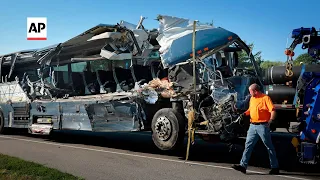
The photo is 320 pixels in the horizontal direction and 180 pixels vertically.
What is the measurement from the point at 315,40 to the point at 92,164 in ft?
16.8

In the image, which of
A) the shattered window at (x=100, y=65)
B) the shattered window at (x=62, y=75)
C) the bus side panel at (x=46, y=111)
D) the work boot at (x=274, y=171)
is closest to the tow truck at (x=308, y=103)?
the work boot at (x=274, y=171)

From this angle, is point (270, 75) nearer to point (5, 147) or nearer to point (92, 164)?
point (92, 164)

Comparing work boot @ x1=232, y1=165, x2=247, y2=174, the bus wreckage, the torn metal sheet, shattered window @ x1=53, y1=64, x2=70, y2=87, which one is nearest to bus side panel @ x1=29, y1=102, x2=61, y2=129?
the bus wreckage

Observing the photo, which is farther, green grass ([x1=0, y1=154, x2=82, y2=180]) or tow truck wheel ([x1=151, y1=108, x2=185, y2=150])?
tow truck wheel ([x1=151, y1=108, x2=185, y2=150])

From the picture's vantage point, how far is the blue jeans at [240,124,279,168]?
672cm

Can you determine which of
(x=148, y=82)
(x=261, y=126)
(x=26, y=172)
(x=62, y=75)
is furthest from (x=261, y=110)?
(x=62, y=75)

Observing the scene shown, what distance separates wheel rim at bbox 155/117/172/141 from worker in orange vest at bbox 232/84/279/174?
1.84m

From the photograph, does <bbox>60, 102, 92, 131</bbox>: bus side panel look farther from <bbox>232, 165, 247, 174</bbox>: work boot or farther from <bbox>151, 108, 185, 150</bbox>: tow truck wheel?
<bbox>232, 165, 247, 174</bbox>: work boot

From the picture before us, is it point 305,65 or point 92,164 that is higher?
point 305,65

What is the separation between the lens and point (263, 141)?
266 inches

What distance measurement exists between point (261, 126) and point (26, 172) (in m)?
4.24

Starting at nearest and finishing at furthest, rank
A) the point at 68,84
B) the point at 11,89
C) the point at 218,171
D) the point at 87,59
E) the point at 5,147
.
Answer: the point at 218,171, the point at 5,147, the point at 87,59, the point at 68,84, the point at 11,89

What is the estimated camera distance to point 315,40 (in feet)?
23.8

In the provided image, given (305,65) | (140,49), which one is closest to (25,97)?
(140,49)
